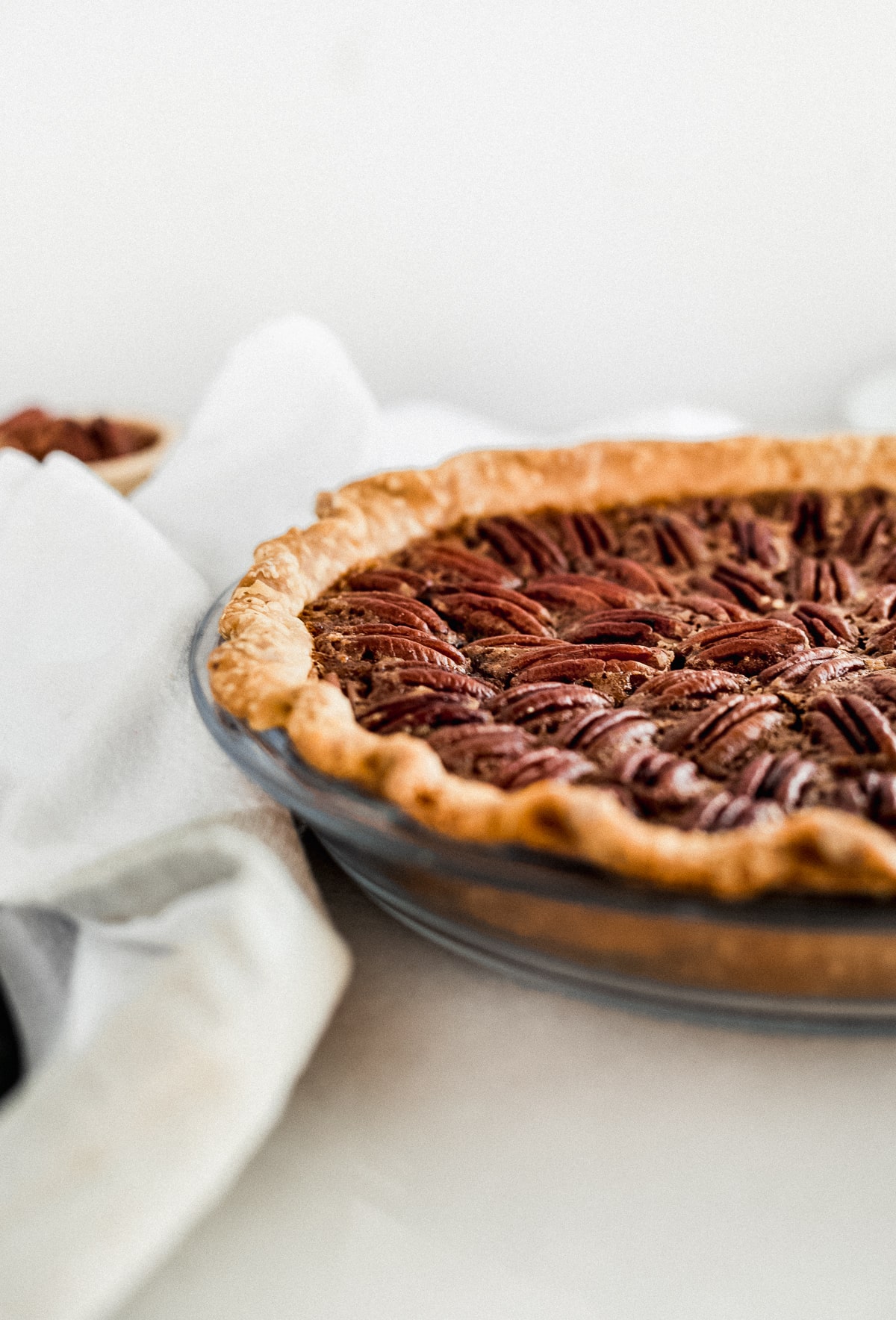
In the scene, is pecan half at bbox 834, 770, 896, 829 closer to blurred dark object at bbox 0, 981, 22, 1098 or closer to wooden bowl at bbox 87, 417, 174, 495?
blurred dark object at bbox 0, 981, 22, 1098

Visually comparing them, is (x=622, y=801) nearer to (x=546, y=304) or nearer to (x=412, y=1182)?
(x=412, y=1182)

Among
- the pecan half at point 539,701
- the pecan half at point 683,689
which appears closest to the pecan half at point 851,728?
the pecan half at point 683,689

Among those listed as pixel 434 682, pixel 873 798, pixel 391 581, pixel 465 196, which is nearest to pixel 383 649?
pixel 434 682

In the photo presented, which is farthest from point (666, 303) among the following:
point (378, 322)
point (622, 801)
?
point (622, 801)

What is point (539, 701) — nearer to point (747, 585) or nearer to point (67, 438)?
point (747, 585)

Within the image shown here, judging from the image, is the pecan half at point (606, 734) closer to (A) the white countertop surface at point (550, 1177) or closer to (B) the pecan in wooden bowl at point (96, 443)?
(A) the white countertop surface at point (550, 1177)

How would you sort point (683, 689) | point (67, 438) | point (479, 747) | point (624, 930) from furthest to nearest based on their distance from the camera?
point (67, 438)
point (683, 689)
point (479, 747)
point (624, 930)

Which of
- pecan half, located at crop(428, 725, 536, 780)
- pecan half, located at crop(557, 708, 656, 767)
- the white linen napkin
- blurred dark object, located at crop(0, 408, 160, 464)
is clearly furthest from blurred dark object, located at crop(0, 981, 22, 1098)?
blurred dark object, located at crop(0, 408, 160, 464)
